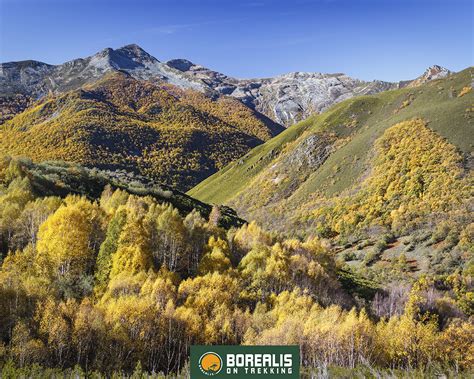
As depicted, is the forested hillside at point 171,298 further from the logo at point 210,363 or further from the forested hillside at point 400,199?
the forested hillside at point 400,199

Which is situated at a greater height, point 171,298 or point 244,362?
point 244,362

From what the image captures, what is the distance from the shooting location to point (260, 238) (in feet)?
276

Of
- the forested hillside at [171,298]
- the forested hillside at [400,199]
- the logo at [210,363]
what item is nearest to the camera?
the logo at [210,363]

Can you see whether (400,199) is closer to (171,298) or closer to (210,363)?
(171,298)

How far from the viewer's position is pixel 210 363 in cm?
2322

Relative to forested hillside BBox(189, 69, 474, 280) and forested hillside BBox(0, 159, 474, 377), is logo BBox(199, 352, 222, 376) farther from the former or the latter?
forested hillside BBox(189, 69, 474, 280)

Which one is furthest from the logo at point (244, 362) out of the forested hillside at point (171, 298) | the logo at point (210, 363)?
the forested hillside at point (171, 298)

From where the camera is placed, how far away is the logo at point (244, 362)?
73.6ft

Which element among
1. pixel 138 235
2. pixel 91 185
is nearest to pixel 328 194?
pixel 91 185

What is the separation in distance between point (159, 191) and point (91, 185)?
18.3 m

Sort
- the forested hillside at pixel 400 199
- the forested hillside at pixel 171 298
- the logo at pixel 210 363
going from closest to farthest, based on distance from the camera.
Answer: the logo at pixel 210 363 → the forested hillside at pixel 171 298 → the forested hillside at pixel 400 199

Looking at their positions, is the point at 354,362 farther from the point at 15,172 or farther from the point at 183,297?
the point at 15,172

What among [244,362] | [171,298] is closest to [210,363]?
[244,362]

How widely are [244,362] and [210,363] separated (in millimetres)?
2024
